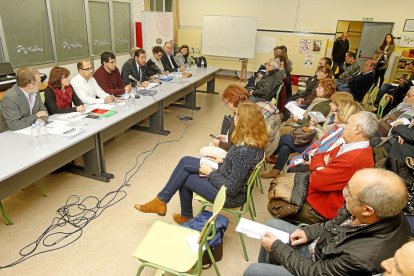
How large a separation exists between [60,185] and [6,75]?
2.15 metres

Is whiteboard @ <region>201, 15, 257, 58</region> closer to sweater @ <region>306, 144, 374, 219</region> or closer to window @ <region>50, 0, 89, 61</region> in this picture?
window @ <region>50, 0, 89, 61</region>

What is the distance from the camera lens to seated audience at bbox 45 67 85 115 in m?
2.92

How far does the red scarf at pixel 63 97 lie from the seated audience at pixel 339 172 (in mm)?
2589

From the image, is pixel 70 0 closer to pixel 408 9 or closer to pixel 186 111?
pixel 186 111

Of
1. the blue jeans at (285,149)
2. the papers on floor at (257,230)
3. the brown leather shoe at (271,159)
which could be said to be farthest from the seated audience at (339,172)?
the brown leather shoe at (271,159)

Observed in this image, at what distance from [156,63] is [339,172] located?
467 cm

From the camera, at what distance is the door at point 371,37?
23.7ft

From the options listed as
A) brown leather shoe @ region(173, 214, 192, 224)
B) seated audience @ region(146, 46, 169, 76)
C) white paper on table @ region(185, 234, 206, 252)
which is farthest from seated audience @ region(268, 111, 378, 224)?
seated audience @ region(146, 46, 169, 76)

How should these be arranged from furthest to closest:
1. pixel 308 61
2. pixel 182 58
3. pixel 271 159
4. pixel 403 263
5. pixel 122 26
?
1. pixel 308 61
2. pixel 122 26
3. pixel 182 58
4. pixel 271 159
5. pixel 403 263

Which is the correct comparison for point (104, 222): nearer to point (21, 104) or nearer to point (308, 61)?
point (21, 104)

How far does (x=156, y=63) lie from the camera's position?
18.7 feet

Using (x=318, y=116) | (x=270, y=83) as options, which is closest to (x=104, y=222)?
(x=318, y=116)

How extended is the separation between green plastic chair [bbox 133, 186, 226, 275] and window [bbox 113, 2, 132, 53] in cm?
578

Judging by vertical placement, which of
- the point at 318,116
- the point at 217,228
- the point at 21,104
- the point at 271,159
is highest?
the point at 21,104
